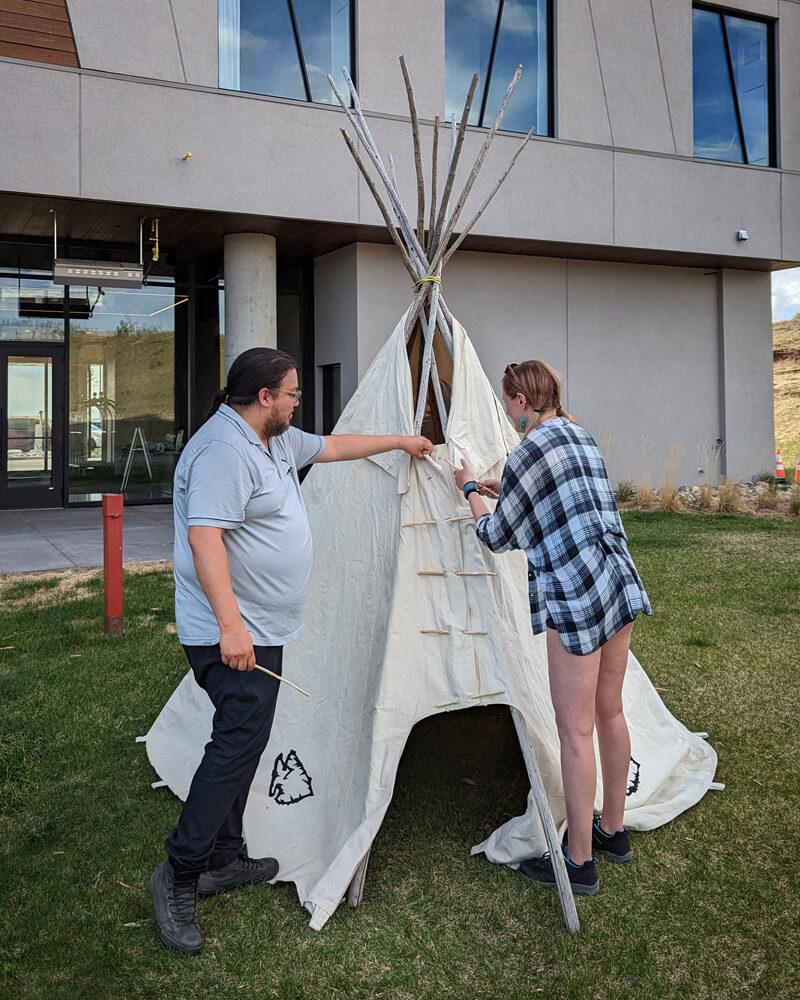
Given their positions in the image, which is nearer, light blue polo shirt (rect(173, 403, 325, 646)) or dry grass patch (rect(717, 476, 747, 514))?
light blue polo shirt (rect(173, 403, 325, 646))

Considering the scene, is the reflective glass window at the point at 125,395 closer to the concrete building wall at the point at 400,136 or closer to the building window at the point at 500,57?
the concrete building wall at the point at 400,136

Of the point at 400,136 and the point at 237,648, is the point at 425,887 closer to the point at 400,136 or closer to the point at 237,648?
the point at 237,648

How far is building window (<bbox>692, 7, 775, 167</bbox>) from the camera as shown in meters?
15.0

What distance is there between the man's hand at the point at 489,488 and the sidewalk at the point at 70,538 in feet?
19.7

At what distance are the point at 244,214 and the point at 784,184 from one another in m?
9.73

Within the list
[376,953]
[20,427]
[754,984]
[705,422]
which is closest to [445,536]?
[376,953]

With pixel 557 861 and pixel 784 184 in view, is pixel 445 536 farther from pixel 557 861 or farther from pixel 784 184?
pixel 784 184

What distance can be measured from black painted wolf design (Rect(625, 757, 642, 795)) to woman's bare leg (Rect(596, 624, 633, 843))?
467mm

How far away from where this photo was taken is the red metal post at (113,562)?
21.0 feet

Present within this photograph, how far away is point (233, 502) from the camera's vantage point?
2666mm

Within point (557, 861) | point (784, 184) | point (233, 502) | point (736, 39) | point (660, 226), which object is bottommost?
point (557, 861)

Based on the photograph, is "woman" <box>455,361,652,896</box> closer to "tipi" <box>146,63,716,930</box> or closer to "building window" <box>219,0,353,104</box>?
"tipi" <box>146,63,716,930</box>

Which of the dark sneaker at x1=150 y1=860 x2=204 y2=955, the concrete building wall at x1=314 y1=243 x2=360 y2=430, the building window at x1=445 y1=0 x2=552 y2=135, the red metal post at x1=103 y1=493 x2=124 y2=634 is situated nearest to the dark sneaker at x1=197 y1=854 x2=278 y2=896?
the dark sneaker at x1=150 y1=860 x2=204 y2=955

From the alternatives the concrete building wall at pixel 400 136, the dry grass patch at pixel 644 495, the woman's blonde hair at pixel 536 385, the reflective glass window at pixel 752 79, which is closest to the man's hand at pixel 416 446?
the woman's blonde hair at pixel 536 385
